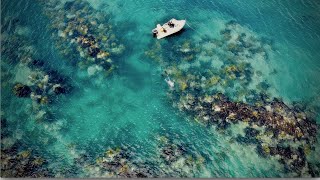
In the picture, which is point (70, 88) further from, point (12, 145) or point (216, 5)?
point (216, 5)

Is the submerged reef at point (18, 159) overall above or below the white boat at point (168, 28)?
below

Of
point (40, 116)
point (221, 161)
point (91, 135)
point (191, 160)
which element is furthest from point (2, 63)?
point (221, 161)

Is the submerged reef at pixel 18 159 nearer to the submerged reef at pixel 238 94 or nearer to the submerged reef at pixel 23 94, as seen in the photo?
the submerged reef at pixel 23 94

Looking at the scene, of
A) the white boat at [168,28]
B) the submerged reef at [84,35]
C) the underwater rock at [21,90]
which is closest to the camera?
the underwater rock at [21,90]

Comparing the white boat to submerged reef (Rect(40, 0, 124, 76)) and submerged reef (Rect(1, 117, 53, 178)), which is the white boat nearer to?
submerged reef (Rect(40, 0, 124, 76))

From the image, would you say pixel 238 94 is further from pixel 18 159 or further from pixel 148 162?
pixel 18 159

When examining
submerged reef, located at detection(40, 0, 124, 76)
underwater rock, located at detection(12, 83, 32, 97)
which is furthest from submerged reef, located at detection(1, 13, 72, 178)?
submerged reef, located at detection(40, 0, 124, 76)

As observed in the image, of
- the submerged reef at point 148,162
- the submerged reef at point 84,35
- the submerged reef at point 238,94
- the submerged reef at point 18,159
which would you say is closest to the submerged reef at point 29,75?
the submerged reef at point 84,35

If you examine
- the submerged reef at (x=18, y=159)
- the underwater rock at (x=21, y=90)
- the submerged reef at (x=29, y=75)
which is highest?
the submerged reef at (x=29, y=75)
